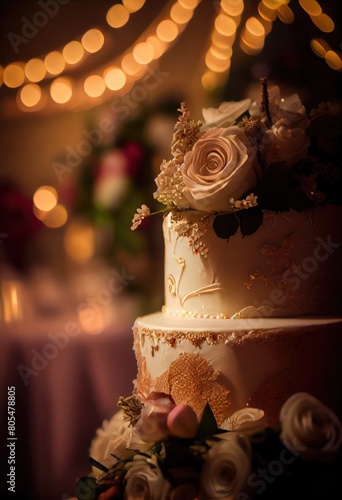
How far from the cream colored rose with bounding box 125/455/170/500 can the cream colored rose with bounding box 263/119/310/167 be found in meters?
0.93

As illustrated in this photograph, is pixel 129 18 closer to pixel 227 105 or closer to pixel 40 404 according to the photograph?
pixel 227 105

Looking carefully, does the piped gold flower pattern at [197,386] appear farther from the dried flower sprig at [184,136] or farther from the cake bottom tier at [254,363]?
the dried flower sprig at [184,136]

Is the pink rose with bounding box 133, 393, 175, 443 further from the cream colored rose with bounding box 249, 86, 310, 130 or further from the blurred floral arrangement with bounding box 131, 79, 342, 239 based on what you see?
the cream colored rose with bounding box 249, 86, 310, 130

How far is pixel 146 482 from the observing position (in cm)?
149

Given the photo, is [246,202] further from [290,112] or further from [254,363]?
[254,363]

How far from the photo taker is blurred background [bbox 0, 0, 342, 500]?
2.60 metres

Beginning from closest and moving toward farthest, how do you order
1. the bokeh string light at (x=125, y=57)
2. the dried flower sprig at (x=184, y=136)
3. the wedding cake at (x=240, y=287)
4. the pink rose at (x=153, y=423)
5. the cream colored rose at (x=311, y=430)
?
the cream colored rose at (x=311, y=430) < the pink rose at (x=153, y=423) < the wedding cake at (x=240, y=287) < the dried flower sprig at (x=184, y=136) < the bokeh string light at (x=125, y=57)

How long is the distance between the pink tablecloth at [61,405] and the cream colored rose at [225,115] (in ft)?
3.67

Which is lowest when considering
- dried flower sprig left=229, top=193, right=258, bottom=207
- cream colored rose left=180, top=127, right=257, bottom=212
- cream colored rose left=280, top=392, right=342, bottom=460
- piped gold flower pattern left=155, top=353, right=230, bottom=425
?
cream colored rose left=280, top=392, right=342, bottom=460

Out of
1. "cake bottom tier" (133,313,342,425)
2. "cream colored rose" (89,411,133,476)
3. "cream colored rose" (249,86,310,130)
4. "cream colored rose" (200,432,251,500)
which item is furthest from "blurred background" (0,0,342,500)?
"cream colored rose" (200,432,251,500)

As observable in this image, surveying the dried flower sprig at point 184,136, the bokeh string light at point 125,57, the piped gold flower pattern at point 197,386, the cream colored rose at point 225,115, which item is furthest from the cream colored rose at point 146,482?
the bokeh string light at point 125,57

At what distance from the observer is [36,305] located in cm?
288

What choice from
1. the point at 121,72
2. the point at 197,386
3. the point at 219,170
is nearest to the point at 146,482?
the point at 197,386

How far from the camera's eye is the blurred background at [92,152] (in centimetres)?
260
